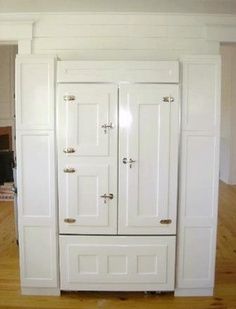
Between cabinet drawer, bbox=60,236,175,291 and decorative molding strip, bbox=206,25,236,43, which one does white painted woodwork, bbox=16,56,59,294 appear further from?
decorative molding strip, bbox=206,25,236,43

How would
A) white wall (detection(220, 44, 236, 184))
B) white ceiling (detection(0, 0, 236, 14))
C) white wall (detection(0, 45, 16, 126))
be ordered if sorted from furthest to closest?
white wall (detection(220, 44, 236, 184)), white wall (detection(0, 45, 16, 126)), white ceiling (detection(0, 0, 236, 14))

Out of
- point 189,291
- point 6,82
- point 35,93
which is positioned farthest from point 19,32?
point 6,82

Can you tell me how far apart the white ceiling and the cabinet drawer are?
1924 mm

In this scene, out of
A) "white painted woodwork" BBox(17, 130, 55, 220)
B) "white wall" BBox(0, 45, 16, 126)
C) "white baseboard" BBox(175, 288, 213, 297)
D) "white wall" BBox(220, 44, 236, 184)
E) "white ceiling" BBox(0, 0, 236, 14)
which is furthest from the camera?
"white wall" BBox(220, 44, 236, 184)

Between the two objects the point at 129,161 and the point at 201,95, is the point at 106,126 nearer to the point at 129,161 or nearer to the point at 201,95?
the point at 129,161

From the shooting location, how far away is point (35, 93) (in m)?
2.62

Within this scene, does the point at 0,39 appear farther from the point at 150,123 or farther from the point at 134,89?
the point at 150,123

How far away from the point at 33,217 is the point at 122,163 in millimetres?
890

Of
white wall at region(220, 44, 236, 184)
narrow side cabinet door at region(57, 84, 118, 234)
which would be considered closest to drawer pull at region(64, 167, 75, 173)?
narrow side cabinet door at region(57, 84, 118, 234)

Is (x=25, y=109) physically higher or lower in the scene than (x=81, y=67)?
lower

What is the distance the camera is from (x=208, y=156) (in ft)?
8.74

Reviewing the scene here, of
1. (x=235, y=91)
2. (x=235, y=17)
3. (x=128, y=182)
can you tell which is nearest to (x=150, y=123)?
(x=128, y=182)

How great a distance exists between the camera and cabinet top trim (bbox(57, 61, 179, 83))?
2.56 meters

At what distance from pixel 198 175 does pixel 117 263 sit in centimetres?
102
